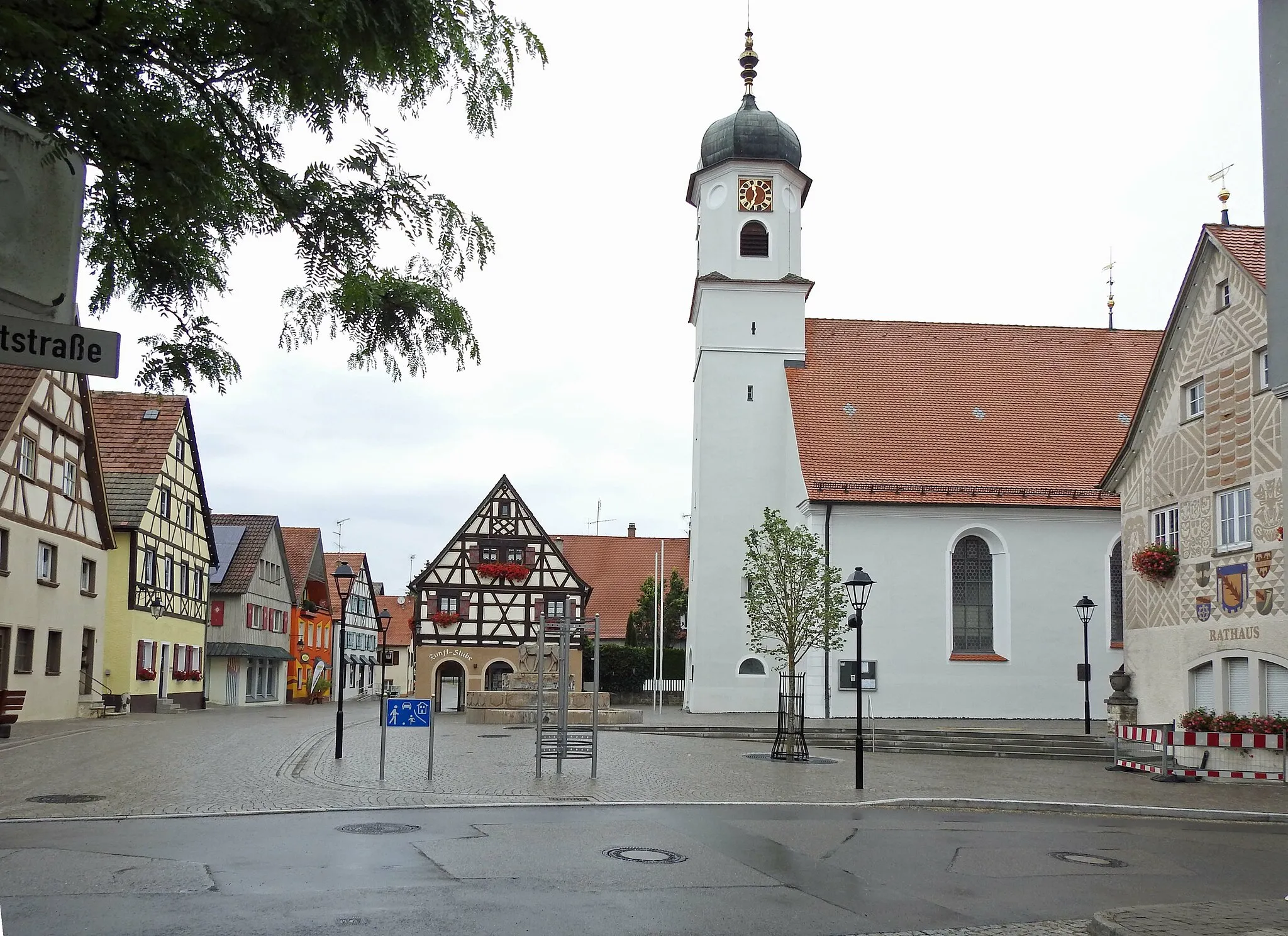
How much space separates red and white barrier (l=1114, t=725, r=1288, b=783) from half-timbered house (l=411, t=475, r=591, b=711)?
27.2 m

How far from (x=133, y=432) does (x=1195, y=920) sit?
3817 centimetres

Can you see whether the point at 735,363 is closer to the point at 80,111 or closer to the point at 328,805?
the point at 328,805

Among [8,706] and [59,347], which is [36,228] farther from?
[8,706]

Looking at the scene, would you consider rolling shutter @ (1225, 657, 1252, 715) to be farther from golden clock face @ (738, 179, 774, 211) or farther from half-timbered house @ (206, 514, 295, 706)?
half-timbered house @ (206, 514, 295, 706)

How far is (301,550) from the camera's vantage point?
63.9 m

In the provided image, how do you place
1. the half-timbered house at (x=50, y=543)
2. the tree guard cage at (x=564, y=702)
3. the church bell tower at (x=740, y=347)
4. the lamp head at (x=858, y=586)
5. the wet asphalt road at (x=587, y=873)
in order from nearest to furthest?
the wet asphalt road at (x=587, y=873), the tree guard cage at (x=564, y=702), the lamp head at (x=858, y=586), the half-timbered house at (x=50, y=543), the church bell tower at (x=740, y=347)

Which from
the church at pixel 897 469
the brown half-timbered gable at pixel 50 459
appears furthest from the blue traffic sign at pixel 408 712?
the church at pixel 897 469

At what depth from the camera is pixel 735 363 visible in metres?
38.7

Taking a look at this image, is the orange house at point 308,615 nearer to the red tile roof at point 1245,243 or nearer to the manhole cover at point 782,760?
the manhole cover at point 782,760

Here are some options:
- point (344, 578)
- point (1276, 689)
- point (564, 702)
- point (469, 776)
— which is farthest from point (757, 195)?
point (469, 776)

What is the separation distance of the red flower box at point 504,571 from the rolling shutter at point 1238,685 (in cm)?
2893

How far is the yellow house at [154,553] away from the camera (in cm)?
3681

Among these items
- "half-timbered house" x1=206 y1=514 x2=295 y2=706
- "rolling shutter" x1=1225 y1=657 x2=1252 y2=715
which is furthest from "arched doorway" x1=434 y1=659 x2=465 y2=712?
"rolling shutter" x1=1225 y1=657 x2=1252 y2=715

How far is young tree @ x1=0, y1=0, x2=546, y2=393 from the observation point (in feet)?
16.7
